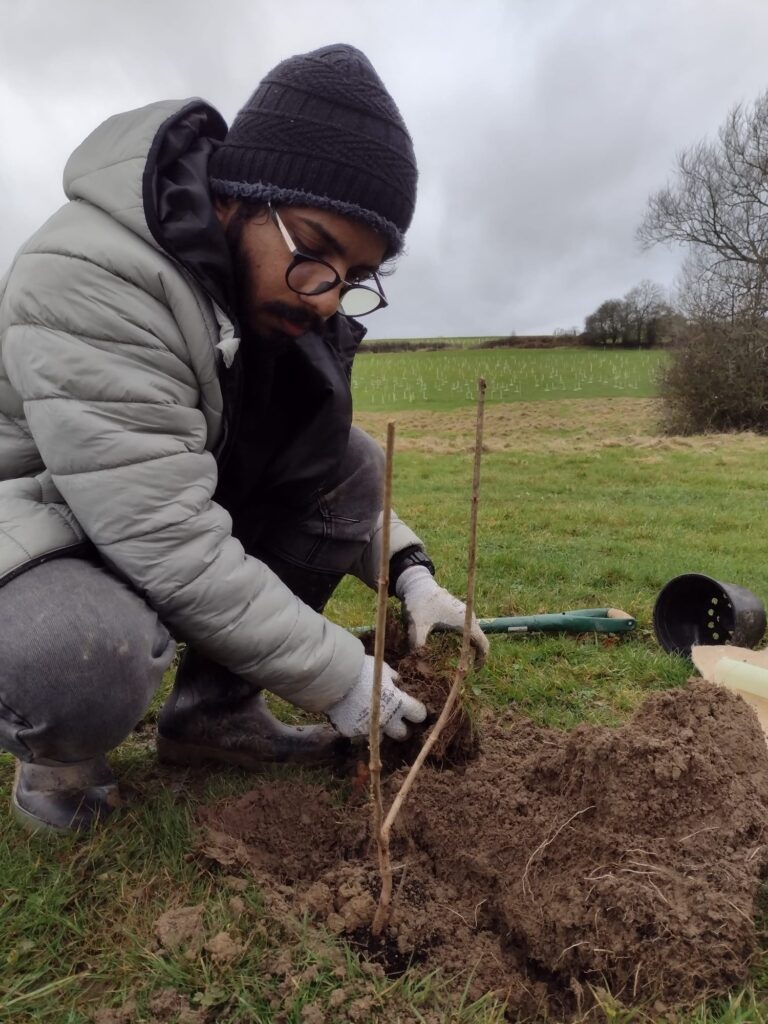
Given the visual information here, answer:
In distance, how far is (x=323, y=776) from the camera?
215 cm

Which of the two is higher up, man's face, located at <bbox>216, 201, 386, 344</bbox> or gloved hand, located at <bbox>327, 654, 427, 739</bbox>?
man's face, located at <bbox>216, 201, 386, 344</bbox>

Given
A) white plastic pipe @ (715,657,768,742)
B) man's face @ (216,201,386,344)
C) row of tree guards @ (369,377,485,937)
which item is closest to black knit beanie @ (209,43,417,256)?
man's face @ (216,201,386,344)

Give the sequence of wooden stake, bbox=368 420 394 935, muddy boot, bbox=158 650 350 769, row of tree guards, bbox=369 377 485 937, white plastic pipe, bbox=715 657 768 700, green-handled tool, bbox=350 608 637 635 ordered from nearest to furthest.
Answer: wooden stake, bbox=368 420 394 935 → row of tree guards, bbox=369 377 485 937 → muddy boot, bbox=158 650 350 769 → white plastic pipe, bbox=715 657 768 700 → green-handled tool, bbox=350 608 637 635

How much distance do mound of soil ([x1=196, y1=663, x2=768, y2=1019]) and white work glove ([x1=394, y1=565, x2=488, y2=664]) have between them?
39 centimetres

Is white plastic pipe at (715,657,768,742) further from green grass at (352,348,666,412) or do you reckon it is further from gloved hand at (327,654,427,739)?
green grass at (352,348,666,412)

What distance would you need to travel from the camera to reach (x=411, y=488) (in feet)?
29.8

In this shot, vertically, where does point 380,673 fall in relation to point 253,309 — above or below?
below

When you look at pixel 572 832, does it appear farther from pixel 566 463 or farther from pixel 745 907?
pixel 566 463

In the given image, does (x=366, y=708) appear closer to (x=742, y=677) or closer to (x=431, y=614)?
(x=431, y=614)

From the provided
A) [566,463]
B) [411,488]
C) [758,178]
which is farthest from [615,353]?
[411,488]

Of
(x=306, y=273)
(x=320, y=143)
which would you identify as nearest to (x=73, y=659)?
(x=306, y=273)

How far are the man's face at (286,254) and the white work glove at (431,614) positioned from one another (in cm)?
93

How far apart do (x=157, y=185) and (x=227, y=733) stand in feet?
4.86

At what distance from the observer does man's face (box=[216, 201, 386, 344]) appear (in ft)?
5.66
